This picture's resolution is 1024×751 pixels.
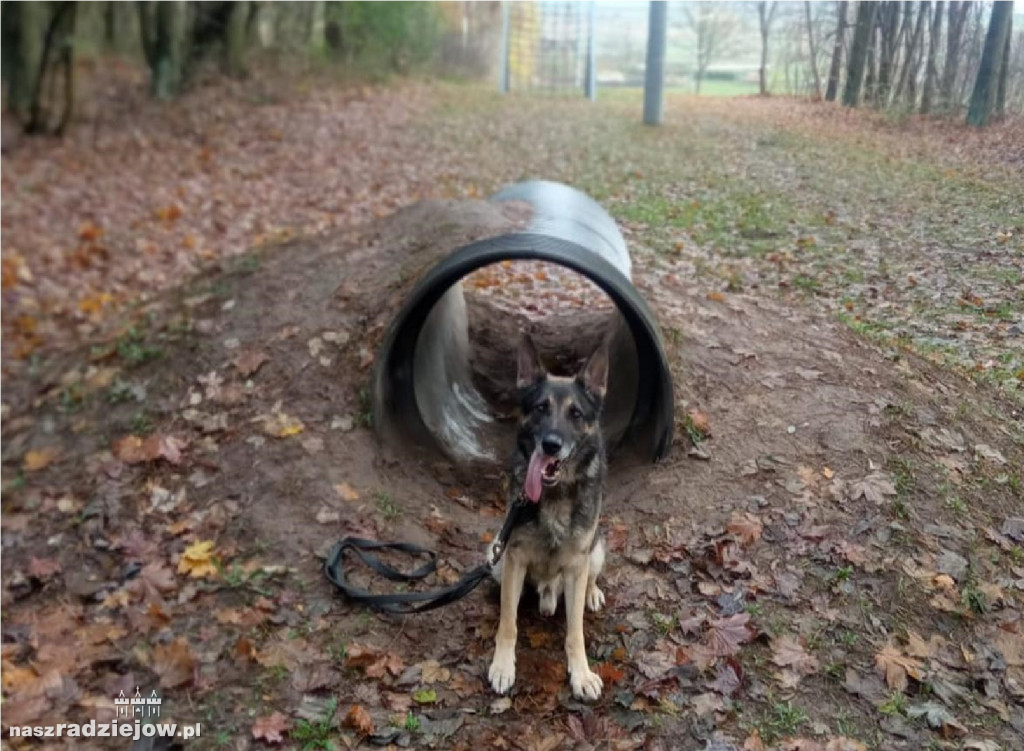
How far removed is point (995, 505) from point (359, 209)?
10305 mm

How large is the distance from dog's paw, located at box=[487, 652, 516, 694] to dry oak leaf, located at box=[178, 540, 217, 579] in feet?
7.02

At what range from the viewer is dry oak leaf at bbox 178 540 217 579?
18.5ft

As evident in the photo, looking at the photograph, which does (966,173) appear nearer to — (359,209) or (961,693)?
(961,693)

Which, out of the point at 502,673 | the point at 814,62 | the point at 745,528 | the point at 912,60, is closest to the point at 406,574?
the point at 502,673

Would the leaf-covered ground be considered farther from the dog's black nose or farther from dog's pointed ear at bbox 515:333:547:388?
dog's pointed ear at bbox 515:333:547:388

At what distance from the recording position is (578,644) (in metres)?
4.50

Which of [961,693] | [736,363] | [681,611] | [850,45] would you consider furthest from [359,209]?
[961,693]

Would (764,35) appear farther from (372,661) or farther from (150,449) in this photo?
(150,449)

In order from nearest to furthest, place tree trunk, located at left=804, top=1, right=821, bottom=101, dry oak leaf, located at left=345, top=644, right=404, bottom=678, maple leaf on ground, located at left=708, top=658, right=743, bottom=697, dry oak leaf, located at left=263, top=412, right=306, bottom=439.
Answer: maple leaf on ground, located at left=708, top=658, right=743, bottom=697
dry oak leaf, located at left=345, top=644, right=404, bottom=678
tree trunk, located at left=804, top=1, right=821, bottom=101
dry oak leaf, located at left=263, top=412, right=306, bottom=439

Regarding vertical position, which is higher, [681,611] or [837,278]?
[837,278]

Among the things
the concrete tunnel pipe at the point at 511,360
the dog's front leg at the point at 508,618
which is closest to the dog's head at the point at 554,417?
the dog's front leg at the point at 508,618

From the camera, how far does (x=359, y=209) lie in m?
13.0

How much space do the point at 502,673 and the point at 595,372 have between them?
1.67m

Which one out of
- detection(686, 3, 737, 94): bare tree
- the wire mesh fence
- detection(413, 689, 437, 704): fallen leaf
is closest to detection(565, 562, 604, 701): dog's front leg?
detection(413, 689, 437, 704): fallen leaf
